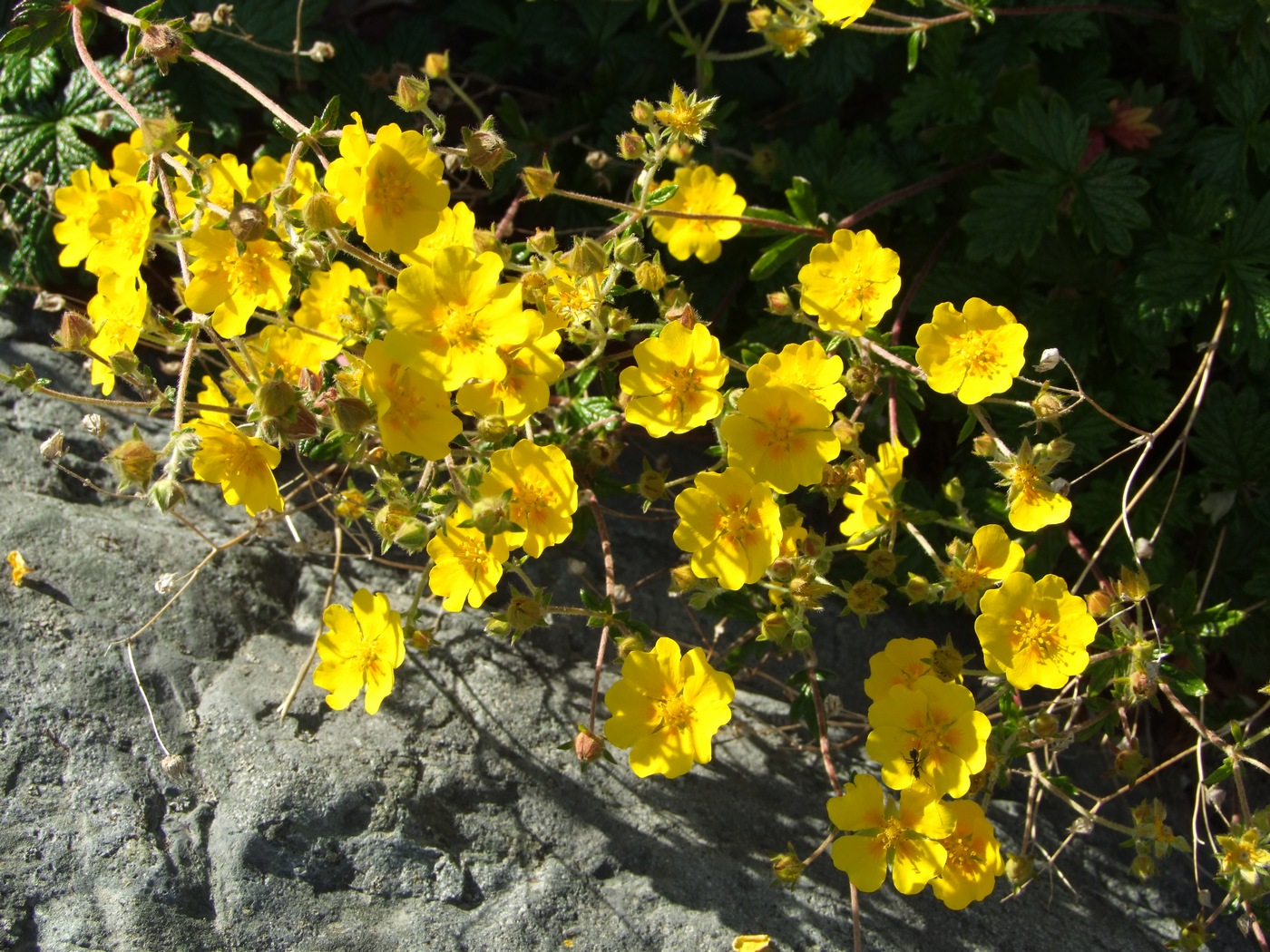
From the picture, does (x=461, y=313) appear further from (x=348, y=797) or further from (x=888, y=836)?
(x=888, y=836)

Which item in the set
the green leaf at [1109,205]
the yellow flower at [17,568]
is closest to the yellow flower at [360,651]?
the yellow flower at [17,568]

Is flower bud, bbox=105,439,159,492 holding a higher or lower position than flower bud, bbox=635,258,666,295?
lower

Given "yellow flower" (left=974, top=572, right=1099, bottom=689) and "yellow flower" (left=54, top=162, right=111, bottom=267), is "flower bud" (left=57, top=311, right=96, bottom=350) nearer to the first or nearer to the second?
"yellow flower" (left=54, top=162, right=111, bottom=267)

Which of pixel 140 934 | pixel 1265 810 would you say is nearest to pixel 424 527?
pixel 140 934

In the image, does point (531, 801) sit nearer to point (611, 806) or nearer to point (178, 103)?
point (611, 806)

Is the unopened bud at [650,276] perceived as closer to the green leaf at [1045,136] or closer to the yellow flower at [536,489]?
the yellow flower at [536,489]

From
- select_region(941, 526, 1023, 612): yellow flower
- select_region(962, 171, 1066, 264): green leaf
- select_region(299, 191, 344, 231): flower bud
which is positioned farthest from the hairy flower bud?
select_region(962, 171, 1066, 264): green leaf
